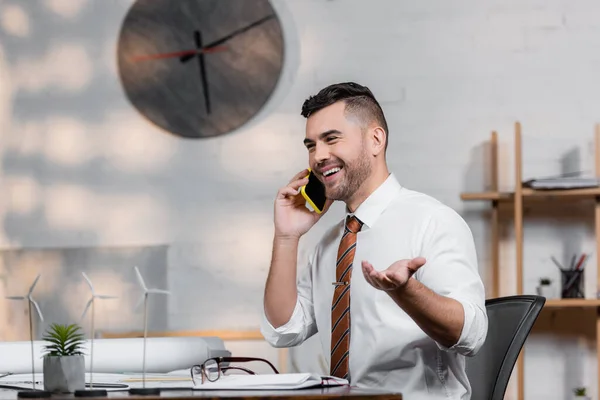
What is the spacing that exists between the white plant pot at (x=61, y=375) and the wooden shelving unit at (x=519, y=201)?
243 centimetres

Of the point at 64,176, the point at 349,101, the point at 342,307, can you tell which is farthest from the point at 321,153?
the point at 64,176

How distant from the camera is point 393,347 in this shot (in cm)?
190

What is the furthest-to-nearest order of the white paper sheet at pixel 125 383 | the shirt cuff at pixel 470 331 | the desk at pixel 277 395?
the shirt cuff at pixel 470 331 < the white paper sheet at pixel 125 383 < the desk at pixel 277 395

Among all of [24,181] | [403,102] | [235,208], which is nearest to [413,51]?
[403,102]

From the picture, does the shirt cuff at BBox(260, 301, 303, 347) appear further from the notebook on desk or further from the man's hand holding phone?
the notebook on desk

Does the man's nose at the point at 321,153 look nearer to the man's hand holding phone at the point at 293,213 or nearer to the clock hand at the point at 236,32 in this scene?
the man's hand holding phone at the point at 293,213

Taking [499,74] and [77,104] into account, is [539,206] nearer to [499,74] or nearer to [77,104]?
[499,74]

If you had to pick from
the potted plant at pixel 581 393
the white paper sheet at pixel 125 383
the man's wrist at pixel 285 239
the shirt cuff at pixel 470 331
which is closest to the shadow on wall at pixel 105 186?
the potted plant at pixel 581 393

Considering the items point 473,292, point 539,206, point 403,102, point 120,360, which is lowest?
point 120,360

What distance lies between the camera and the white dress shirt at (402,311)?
6.03ft

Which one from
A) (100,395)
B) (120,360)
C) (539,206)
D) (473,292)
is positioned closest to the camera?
(100,395)

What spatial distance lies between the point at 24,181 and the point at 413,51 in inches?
70.4

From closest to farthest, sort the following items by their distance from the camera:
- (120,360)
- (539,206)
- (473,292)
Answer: (473,292), (120,360), (539,206)

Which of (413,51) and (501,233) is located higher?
(413,51)
